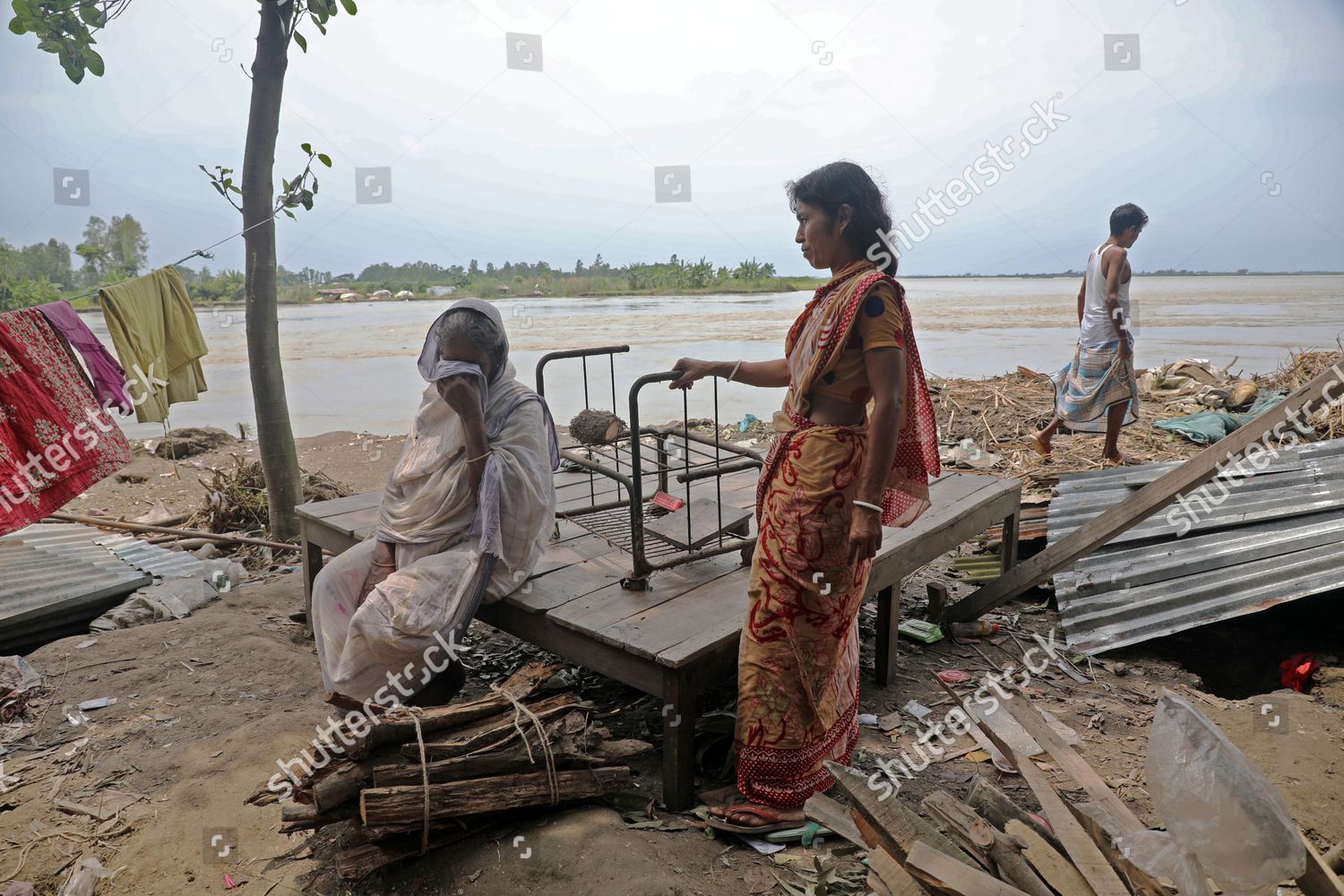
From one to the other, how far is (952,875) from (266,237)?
556 cm

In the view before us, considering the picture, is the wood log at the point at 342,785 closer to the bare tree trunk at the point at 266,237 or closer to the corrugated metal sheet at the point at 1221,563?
the corrugated metal sheet at the point at 1221,563

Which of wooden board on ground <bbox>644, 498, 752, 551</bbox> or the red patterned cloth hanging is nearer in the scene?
wooden board on ground <bbox>644, 498, 752, 551</bbox>

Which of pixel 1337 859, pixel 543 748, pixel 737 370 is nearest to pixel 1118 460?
pixel 1337 859

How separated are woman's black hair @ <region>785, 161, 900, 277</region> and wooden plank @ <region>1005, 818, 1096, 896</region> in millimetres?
1638

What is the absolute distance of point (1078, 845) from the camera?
2059 millimetres

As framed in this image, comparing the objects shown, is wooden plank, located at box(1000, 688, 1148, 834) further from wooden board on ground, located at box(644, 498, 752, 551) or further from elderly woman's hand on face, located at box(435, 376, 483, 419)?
elderly woman's hand on face, located at box(435, 376, 483, 419)

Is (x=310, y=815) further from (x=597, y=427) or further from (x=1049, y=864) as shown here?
(x=1049, y=864)

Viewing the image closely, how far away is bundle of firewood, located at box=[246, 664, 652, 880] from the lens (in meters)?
2.35

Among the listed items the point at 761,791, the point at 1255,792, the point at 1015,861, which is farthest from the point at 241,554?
the point at 1255,792

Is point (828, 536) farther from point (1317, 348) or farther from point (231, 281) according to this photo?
point (231, 281)

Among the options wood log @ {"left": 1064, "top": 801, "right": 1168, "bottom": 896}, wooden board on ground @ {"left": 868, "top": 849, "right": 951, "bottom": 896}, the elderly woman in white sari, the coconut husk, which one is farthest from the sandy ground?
the coconut husk

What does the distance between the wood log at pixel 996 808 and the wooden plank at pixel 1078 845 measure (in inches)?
4.5

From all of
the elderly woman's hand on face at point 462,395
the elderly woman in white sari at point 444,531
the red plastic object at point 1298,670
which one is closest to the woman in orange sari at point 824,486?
the elderly woman in white sari at point 444,531

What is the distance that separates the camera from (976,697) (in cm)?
379
